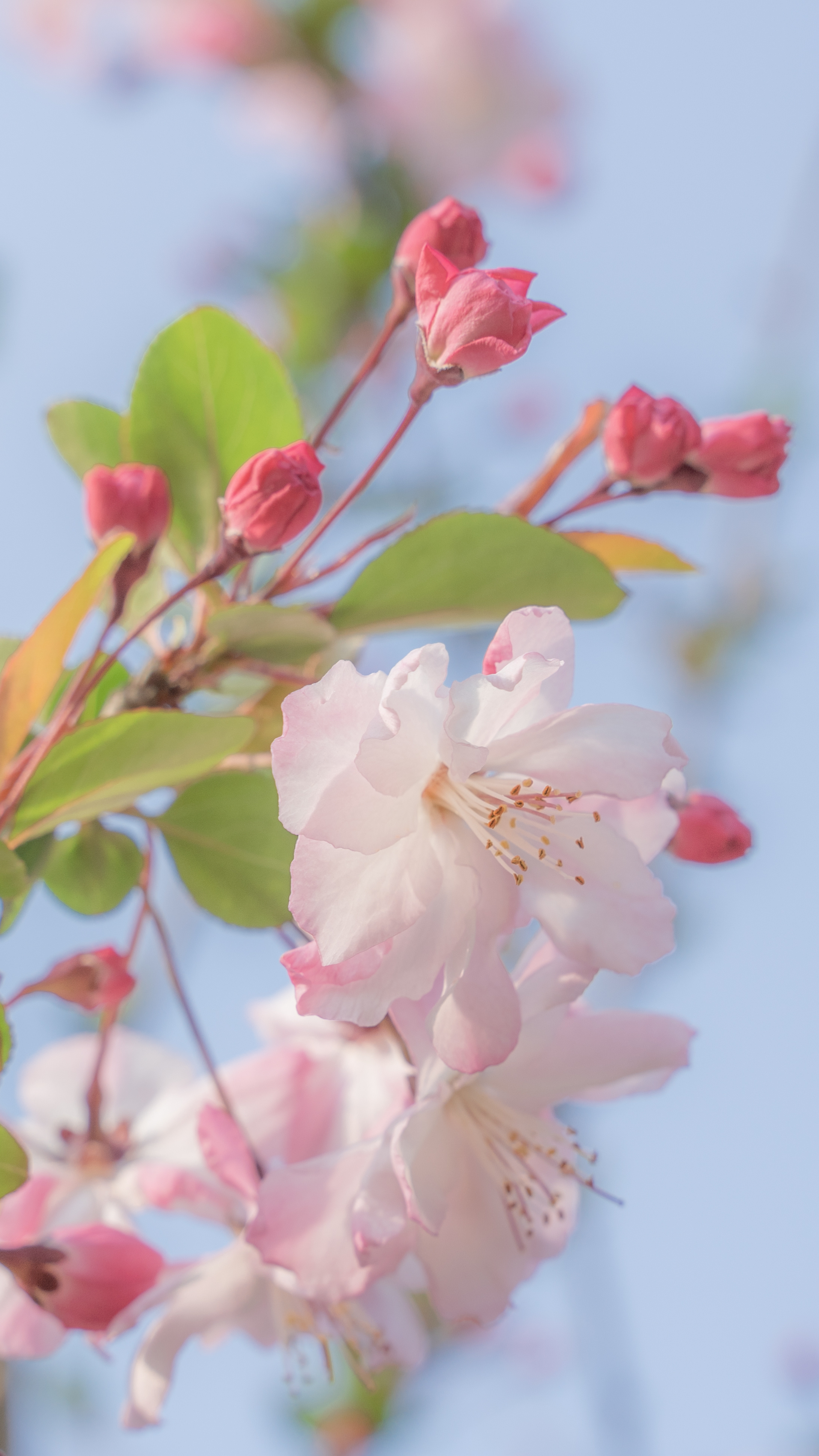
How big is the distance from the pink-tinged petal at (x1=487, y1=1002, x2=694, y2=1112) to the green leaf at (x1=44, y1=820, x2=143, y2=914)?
0.28 metres

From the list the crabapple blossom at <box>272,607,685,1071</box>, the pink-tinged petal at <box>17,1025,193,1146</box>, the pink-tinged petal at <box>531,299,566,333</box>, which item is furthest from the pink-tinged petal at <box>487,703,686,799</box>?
the pink-tinged petal at <box>17,1025,193,1146</box>

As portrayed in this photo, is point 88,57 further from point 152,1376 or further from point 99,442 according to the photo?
point 152,1376

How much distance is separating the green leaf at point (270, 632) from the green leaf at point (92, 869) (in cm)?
16

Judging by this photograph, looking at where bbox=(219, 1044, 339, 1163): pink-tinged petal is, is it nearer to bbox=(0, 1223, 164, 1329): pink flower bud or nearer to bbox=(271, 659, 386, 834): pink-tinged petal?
bbox=(0, 1223, 164, 1329): pink flower bud

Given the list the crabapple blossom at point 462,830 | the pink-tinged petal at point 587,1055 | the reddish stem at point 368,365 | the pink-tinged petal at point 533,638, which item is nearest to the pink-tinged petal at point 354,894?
the crabapple blossom at point 462,830

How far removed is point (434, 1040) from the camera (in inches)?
23.7

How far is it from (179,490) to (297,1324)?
0.66 metres

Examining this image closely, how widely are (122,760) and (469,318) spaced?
310 millimetres

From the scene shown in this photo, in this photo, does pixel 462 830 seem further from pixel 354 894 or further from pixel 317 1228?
pixel 317 1228

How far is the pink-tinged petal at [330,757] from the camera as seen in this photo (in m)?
0.53

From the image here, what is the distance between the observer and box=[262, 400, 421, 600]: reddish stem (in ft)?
2.31

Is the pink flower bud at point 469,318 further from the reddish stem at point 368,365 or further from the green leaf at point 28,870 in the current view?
the green leaf at point 28,870

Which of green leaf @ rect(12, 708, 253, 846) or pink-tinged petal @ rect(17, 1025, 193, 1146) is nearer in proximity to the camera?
green leaf @ rect(12, 708, 253, 846)

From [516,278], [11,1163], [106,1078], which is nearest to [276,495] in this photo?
[516,278]
